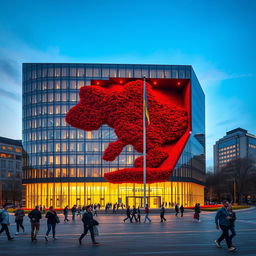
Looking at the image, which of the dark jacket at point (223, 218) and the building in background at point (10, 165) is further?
the building in background at point (10, 165)

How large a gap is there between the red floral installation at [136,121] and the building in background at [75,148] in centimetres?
387

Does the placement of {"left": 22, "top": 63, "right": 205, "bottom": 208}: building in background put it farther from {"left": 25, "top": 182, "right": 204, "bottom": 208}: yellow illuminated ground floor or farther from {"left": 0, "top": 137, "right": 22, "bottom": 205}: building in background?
{"left": 0, "top": 137, "right": 22, "bottom": 205}: building in background

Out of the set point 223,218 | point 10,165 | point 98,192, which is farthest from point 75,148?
point 10,165

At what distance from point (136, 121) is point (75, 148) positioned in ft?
50.2

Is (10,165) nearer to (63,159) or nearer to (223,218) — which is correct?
(63,159)

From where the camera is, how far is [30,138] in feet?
282

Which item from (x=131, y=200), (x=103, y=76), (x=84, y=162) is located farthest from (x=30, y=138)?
(x=131, y=200)

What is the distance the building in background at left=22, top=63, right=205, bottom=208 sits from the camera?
8181 cm

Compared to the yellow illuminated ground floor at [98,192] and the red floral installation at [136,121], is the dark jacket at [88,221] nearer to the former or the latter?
the red floral installation at [136,121]

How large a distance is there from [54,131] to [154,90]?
22.5 meters

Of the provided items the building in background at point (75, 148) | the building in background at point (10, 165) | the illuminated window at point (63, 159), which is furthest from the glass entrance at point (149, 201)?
the building in background at point (10, 165)

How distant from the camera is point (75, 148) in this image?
8244 centimetres

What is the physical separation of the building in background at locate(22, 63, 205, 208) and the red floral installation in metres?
3.87

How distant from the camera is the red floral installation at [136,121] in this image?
73750mm
